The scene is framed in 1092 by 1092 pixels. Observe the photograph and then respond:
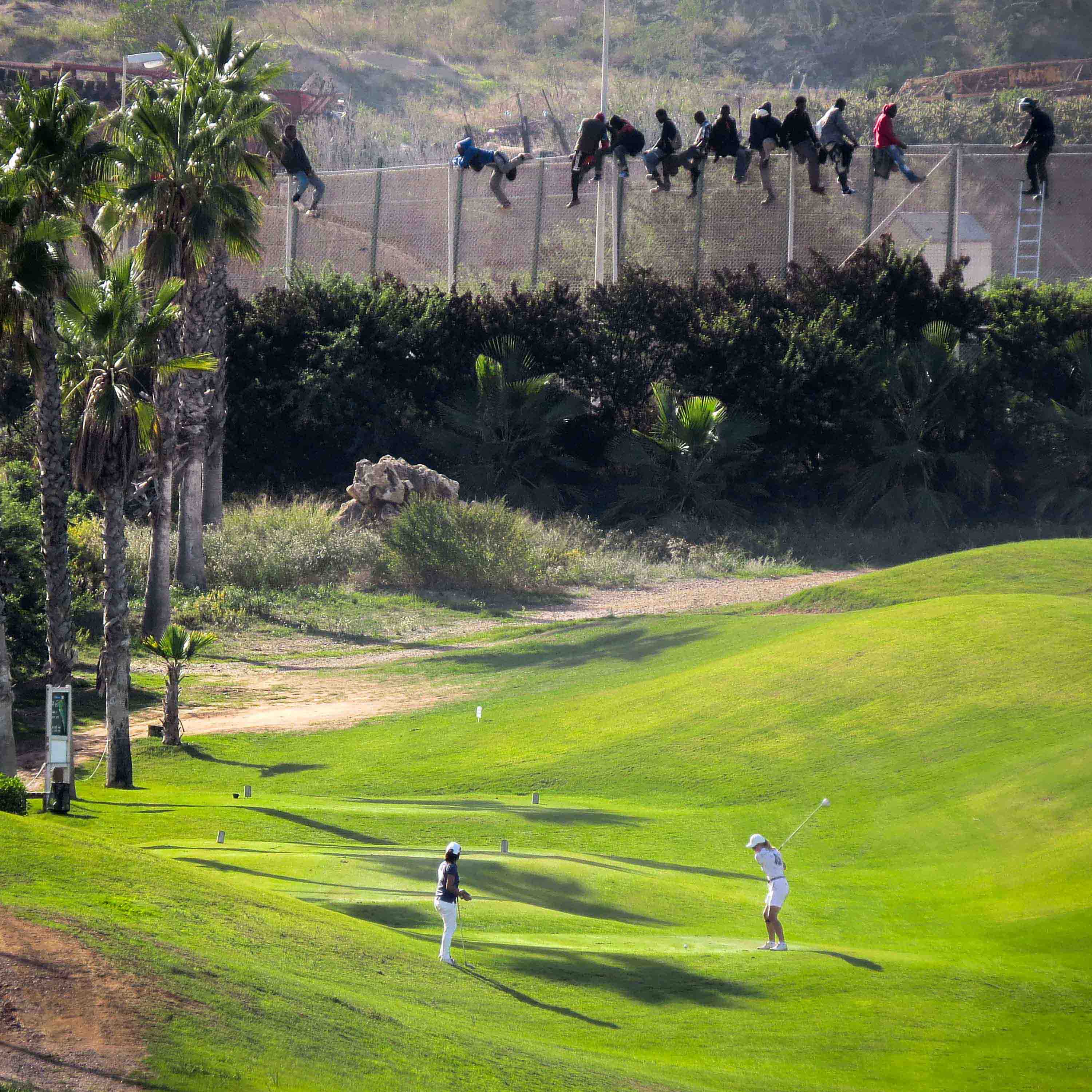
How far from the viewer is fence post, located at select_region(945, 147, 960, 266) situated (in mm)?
41688

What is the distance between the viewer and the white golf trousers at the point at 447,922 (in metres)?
11.4

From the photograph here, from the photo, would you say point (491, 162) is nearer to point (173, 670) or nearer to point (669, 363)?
point (669, 363)

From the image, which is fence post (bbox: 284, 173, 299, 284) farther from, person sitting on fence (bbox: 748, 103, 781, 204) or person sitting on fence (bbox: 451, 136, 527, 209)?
person sitting on fence (bbox: 748, 103, 781, 204)

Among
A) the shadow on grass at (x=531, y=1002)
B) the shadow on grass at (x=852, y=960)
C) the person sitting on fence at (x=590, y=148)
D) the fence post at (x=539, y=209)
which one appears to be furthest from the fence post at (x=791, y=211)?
the shadow on grass at (x=531, y=1002)

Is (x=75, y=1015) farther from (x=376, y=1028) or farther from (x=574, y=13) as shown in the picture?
(x=574, y=13)

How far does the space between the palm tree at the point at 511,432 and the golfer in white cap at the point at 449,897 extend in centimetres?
3015

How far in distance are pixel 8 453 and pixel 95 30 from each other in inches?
2330

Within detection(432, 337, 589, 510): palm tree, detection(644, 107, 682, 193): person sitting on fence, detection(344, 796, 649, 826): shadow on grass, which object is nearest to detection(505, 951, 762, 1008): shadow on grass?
detection(344, 796, 649, 826): shadow on grass

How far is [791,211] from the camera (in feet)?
140

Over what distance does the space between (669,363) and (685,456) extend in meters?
3.80

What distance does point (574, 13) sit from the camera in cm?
11125

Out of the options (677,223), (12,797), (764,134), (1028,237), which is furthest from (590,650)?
(1028,237)

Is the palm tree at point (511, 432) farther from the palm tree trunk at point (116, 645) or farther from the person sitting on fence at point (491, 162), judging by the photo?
the palm tree trunk at point (116, 645)

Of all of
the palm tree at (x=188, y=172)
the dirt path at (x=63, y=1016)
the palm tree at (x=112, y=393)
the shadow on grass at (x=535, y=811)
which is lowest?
the shadow on grass at (x=535, y=811)
